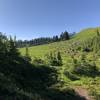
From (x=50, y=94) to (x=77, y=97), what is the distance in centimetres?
484

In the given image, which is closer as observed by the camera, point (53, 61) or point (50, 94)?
point (50, 94)

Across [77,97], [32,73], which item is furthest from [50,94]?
[32,73]

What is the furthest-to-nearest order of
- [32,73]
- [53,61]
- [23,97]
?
[53,61] → [32,73] → [23,97]

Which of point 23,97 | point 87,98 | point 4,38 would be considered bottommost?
point 87,98

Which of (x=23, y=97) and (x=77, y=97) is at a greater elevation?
(x=23, y=97)

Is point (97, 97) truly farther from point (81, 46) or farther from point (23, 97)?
point (81, 46)

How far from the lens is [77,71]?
217 feet

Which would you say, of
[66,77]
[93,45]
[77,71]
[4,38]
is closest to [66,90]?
[66,77]

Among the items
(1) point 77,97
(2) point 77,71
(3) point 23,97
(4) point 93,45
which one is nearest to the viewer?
(3) point 23,97

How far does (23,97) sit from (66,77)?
3696 cm

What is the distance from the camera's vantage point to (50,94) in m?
31.0

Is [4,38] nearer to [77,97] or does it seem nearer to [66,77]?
[66,77]

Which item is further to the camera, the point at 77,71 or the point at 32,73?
the point at 77,71

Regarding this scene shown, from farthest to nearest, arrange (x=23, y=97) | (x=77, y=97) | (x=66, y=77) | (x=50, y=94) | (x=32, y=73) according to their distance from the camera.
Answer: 1. (x=66, y=77)
2. (x=32, y=73)
3. (x=77, y=97)
4. (x=50, y=94)
5. (x=23, y=97)
